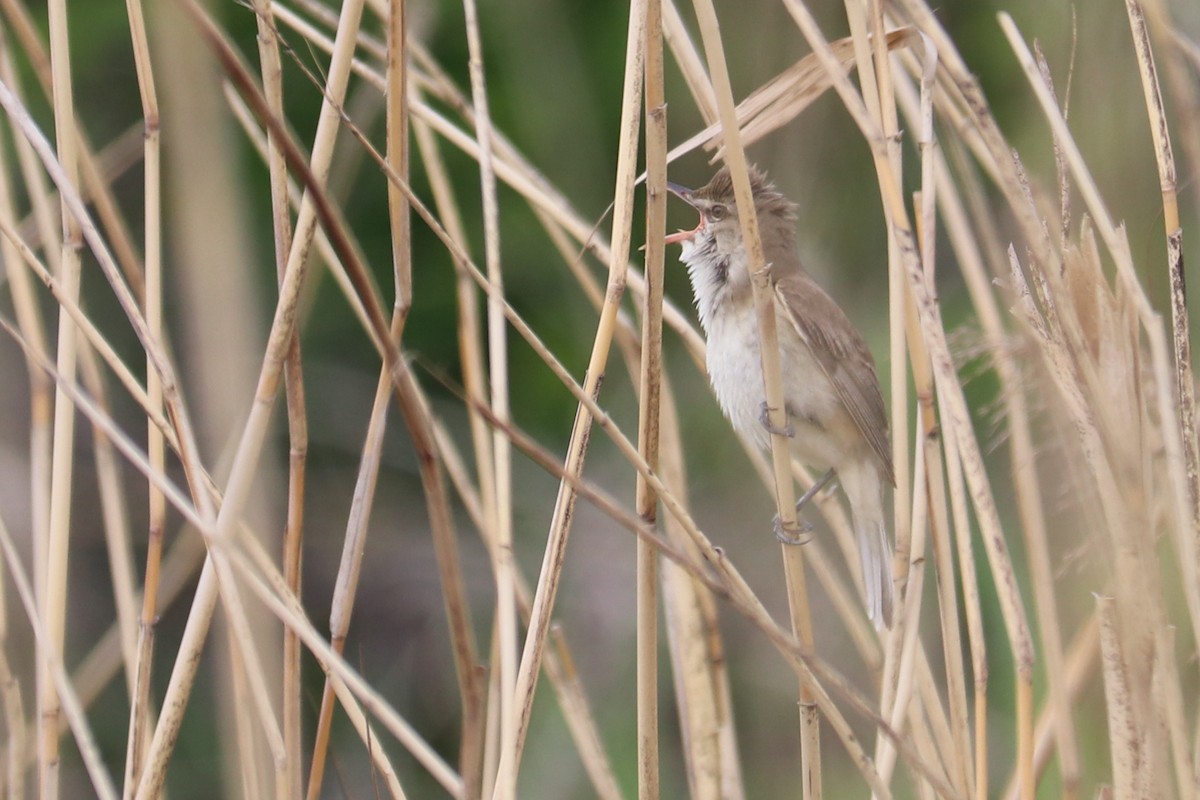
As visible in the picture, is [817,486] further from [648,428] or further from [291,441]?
[291,441]

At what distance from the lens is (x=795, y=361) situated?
2.74 m

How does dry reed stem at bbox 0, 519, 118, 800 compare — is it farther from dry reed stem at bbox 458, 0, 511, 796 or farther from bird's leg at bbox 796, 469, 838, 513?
bird's leg at bbox 796, 469, 838, 513

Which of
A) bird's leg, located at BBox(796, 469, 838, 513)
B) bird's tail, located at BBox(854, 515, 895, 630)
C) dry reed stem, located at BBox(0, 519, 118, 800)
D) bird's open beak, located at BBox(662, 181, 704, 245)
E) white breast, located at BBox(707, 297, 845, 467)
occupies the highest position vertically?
bird's open beak, located at BBox(662, 181, 704, 245)

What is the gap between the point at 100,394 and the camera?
2.09 meters

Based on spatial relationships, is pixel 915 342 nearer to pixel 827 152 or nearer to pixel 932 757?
pixel 932 757

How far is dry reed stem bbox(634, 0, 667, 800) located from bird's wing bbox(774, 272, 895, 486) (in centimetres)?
103

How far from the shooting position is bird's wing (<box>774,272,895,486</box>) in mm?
2664

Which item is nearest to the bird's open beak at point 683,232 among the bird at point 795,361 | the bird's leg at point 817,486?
the bird at point 795,361

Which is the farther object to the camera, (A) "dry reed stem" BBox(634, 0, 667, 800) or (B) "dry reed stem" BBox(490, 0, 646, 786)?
(B) "dry reed stem" BBox(490, 0, 646, 786)

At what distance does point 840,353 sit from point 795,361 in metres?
0.10

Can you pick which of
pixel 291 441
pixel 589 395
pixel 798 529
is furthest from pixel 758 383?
pixel 291 441

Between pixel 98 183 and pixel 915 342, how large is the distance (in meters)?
1.27

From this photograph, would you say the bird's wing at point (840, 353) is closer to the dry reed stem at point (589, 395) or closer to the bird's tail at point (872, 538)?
the bird's tail at point (872, 538)

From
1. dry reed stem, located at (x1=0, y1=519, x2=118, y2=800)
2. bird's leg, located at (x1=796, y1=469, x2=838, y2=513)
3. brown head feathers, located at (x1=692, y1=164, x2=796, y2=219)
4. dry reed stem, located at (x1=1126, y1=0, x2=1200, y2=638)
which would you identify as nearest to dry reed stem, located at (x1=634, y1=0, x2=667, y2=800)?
dry reed stem, located at (x1=1126, y1=0, x2=1200, y2=638)
